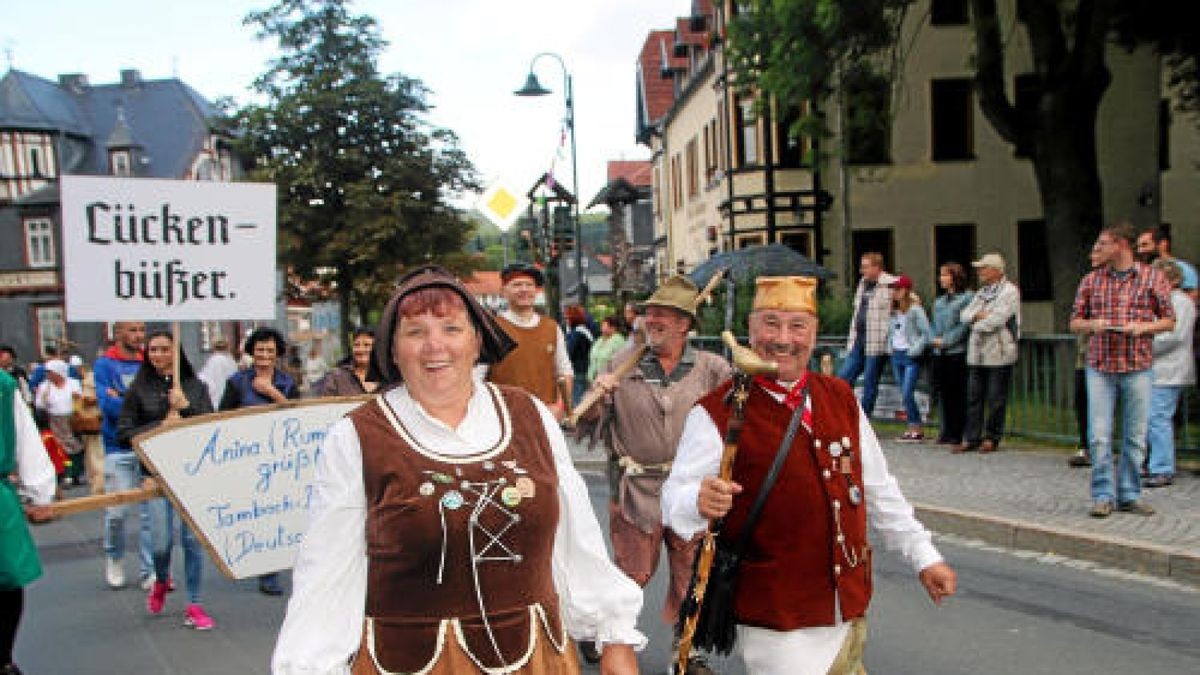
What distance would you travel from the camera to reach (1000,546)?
8.02 metres

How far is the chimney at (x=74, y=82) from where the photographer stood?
57.5 metres

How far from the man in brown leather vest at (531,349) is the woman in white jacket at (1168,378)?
4.94m

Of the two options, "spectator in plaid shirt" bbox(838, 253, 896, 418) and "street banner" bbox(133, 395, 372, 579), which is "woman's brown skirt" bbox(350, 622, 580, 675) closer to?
"street banner" bbox(133, 395, 372, 579)

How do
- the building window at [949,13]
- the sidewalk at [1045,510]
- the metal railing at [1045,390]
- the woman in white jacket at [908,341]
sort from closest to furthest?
1. the sidewalk at [1045,510]
2. the metal railing at [1045,390]
3. the woman in white jacket at [908,341]
4. the building window at [949,13]

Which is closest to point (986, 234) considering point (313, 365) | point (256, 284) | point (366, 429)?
point (313, 365)

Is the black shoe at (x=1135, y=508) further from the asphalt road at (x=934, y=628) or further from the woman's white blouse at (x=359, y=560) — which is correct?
the woman's white blouse at (x=359, y=560)

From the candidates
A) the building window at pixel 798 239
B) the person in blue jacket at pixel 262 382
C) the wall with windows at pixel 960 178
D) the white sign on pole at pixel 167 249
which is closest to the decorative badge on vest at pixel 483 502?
the white sign on pole at pixel 167 249

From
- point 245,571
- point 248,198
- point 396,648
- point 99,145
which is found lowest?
point 245,571

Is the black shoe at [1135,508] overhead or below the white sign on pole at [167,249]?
below

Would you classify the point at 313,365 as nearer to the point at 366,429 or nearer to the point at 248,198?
the point at 248,198

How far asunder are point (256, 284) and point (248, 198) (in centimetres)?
53

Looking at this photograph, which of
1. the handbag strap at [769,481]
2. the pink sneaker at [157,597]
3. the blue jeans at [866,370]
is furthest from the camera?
the blue jeans at [866,370]

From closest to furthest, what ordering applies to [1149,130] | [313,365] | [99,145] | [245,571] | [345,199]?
[245,571] < [1149,130] < [313,365] < [345,199] < [99,145]

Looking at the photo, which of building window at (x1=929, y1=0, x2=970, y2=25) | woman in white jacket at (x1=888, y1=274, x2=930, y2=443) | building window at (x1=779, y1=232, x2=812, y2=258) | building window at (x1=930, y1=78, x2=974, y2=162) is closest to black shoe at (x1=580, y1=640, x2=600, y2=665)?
woman in white jacket at (x1=888, y1=274, x2=930, y2=443)
